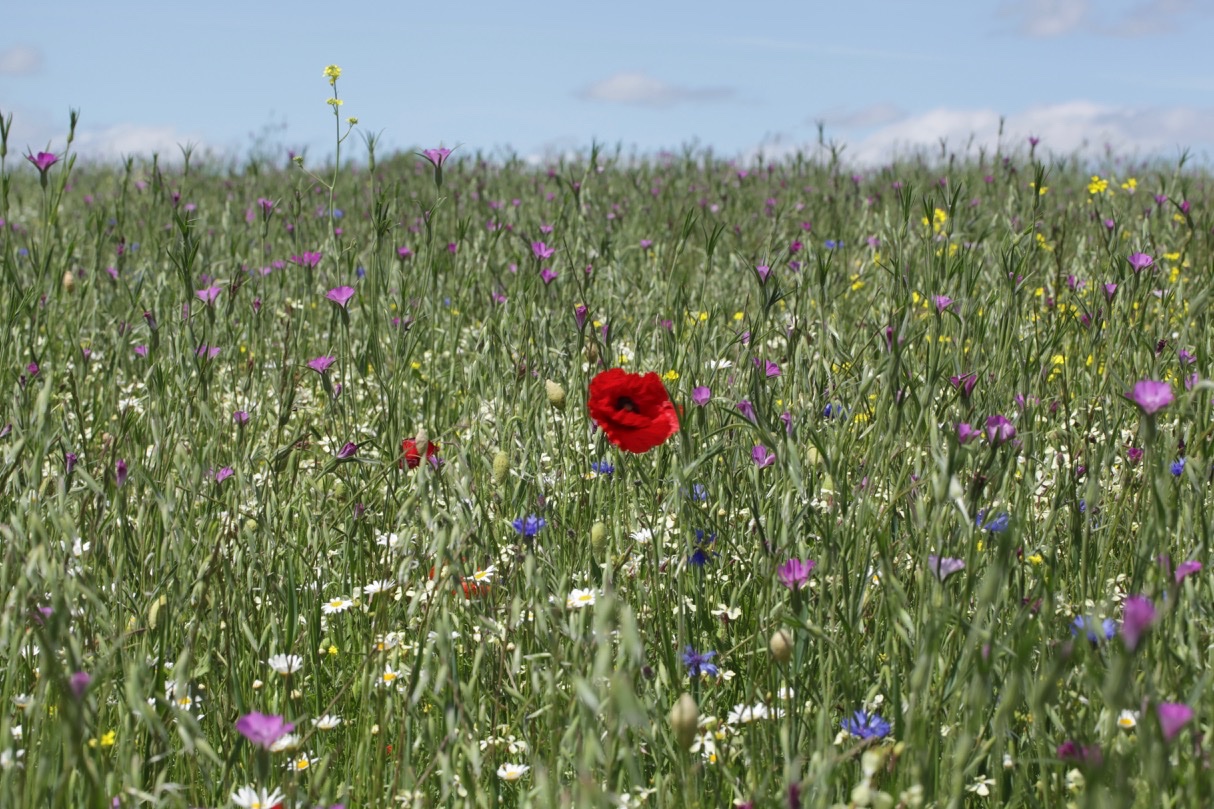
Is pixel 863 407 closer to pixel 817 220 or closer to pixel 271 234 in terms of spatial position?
pixel 817 220

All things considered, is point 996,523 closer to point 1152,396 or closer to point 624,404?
point 1152,396

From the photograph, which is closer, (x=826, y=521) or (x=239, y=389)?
(x=826, y=521)

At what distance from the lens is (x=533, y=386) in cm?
283

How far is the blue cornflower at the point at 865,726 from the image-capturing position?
1.34m

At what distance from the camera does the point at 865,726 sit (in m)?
1.37

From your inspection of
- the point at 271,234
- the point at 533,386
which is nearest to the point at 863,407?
the point at 533,386

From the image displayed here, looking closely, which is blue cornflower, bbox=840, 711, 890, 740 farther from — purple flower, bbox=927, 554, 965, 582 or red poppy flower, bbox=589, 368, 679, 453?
red poppy flower, bbox=589, 368, 679, 453

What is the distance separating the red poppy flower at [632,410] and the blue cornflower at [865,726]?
22.2 inches

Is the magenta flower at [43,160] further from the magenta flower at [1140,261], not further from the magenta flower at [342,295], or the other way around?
the magenta flower at [1140,261]

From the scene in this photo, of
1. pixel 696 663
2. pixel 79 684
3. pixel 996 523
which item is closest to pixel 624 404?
pixel 696 663

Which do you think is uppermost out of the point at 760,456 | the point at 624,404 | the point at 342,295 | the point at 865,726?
the point at 342,295

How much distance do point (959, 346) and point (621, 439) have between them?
1064mm

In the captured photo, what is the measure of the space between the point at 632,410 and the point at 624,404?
0.06ft

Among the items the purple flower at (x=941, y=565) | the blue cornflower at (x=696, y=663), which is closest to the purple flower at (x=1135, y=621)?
the purple flower at (x=941, y=565)
